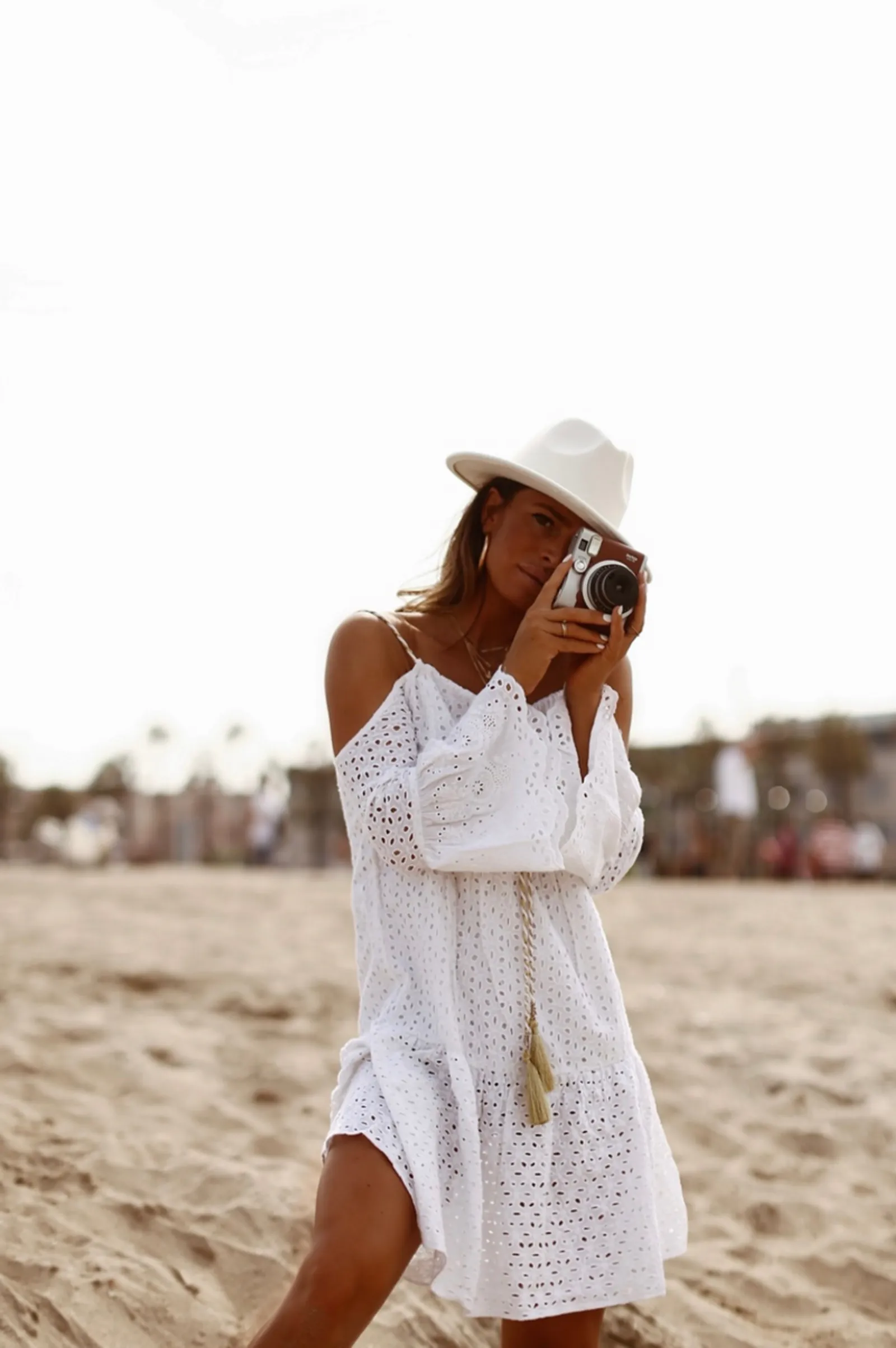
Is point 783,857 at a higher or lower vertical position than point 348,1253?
higher

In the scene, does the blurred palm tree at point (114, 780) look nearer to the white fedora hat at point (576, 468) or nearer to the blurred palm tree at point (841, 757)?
the blurred palm tree at point (841, 757)

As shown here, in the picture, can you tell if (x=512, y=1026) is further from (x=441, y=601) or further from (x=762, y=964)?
(x=762, y=964)

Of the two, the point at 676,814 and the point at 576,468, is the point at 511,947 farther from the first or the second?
the point at 676,814

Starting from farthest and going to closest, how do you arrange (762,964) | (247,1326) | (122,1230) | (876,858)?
(876,858) < (762,964) < (122,1230) < (247,1326)

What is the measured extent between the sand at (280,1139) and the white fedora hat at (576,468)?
193 centimetres

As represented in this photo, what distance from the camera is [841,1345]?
11.0 ft

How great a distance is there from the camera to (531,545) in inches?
102

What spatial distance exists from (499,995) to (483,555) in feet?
2.89

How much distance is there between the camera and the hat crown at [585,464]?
254 cm

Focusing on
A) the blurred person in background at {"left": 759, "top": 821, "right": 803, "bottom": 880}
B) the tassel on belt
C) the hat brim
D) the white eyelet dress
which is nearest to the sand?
the white eyelet dress

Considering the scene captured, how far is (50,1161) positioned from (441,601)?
7.27 feet

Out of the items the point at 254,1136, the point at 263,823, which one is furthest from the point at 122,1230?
the point at 263,823

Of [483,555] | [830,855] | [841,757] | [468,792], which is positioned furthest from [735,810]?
[841,757]

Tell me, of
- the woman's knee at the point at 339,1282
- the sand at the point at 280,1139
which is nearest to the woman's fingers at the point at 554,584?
the woman's knee at the point at 339,1282
